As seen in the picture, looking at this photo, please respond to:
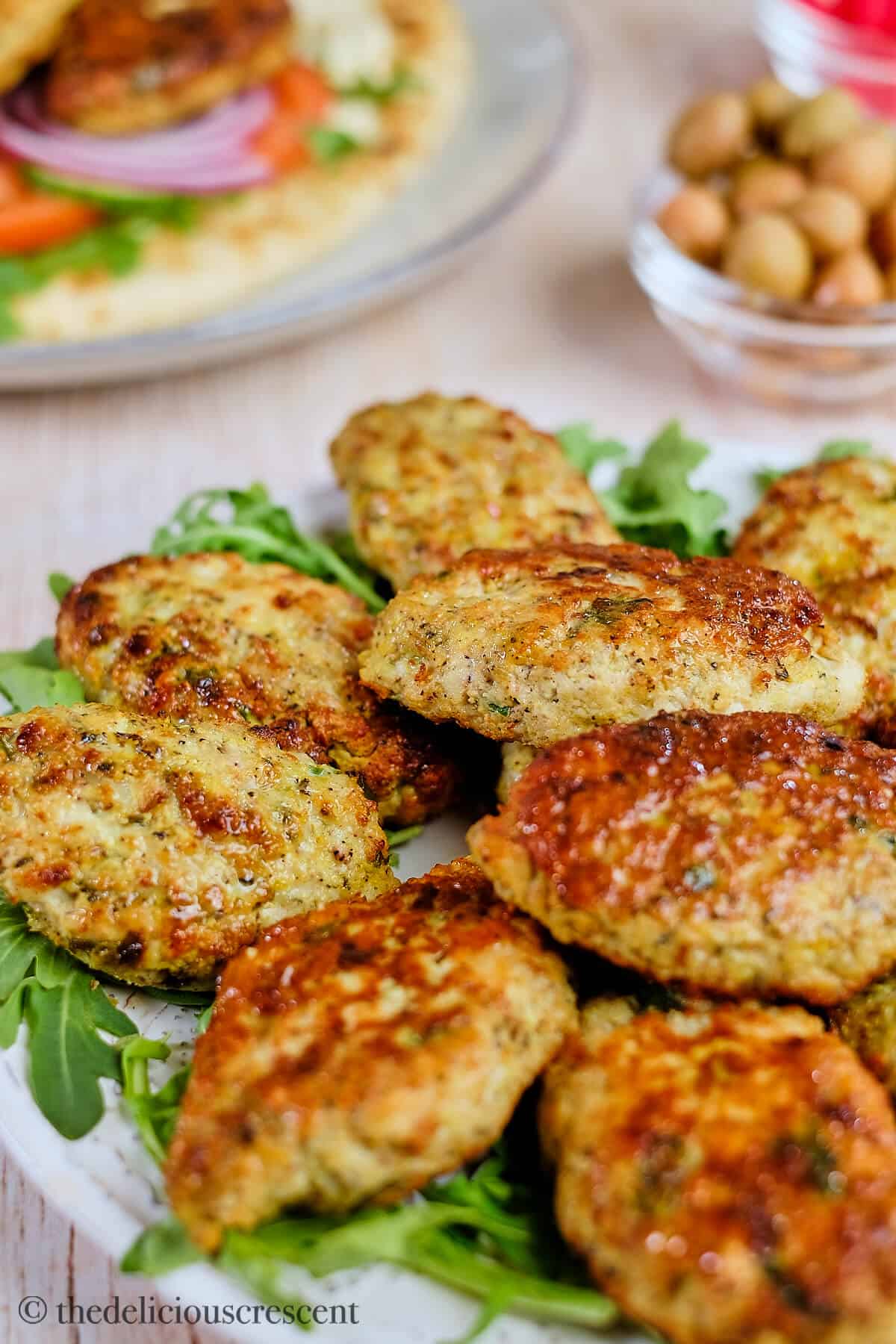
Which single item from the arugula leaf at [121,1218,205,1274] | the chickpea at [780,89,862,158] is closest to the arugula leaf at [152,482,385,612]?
the arugula leaf at [121,1218,205,1274]

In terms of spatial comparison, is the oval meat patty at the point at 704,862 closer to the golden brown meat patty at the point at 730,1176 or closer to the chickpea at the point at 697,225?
the golden brown meat patty at the point at 730,1176

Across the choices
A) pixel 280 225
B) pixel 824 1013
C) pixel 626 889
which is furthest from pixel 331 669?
pixel 280 225

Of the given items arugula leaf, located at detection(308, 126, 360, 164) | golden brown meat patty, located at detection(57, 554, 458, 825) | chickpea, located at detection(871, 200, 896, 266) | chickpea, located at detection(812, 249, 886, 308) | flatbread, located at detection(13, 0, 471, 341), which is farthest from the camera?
arugula leaf, located at detection(308, 126, 360, 164)

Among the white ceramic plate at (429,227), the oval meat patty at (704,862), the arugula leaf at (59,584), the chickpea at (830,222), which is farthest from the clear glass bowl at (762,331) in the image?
the oval meat patty at (704,862)

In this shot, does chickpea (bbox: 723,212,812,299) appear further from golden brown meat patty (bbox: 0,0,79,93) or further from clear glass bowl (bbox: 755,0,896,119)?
golden brown meat patty (bbox: 0,0,79,93)

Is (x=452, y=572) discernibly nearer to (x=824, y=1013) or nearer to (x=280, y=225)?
(x=824, y=1013)
